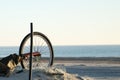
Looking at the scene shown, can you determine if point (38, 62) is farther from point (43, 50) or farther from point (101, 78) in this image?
point (101, 78)

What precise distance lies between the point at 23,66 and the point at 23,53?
422 millimetres

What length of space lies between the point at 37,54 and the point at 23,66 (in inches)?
23.4

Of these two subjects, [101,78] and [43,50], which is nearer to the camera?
[43,50]

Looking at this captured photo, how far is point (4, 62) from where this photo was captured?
57.1ft

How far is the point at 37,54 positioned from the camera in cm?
1786

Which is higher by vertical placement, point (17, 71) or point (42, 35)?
point (42, 35)

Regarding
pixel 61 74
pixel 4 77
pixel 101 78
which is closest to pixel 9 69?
pixel 4 77

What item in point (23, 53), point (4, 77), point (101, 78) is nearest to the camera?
point (4, 77)

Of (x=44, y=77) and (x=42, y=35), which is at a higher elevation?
(x=42, y=35)

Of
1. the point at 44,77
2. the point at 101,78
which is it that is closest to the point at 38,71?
the point at 44,77

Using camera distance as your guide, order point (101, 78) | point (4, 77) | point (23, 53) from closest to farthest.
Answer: point (4, 77) → point (23, 53) → point (101, 78)

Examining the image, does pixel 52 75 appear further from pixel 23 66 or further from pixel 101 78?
pixel 101 78

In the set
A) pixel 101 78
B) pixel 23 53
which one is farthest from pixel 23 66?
pixel 101 78

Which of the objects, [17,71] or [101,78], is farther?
[101,78]
